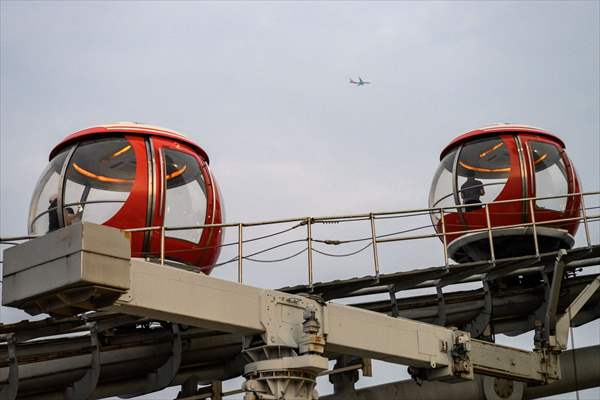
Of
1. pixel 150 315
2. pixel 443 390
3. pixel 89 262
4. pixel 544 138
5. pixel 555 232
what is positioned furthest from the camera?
pixel 544 138

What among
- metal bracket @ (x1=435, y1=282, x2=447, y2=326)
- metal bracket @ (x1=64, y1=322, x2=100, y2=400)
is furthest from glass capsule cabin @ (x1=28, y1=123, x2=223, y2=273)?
metal bracket @ (x1=435, y1=282, x2=447, y2=326)

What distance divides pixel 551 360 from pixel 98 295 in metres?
8.80

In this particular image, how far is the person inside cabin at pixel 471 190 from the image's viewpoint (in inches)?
767

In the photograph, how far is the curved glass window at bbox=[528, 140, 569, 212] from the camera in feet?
63.1

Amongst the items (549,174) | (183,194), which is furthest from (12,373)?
(549,174)

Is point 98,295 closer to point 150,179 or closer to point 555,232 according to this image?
point 150,179

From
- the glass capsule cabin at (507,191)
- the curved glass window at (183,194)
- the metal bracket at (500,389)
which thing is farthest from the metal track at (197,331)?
the curved glass window at (183,194)

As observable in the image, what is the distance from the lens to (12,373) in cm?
1396

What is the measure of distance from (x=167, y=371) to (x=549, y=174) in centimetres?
881

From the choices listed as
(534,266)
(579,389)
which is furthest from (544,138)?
(579,389)

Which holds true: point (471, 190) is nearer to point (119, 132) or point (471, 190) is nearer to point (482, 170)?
point (482, 170)

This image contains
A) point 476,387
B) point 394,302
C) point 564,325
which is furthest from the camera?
point 476,387

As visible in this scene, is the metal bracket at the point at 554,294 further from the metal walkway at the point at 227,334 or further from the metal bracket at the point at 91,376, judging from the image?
the metal bracket at the point at 91,376

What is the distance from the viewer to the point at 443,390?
1766 centimetres
